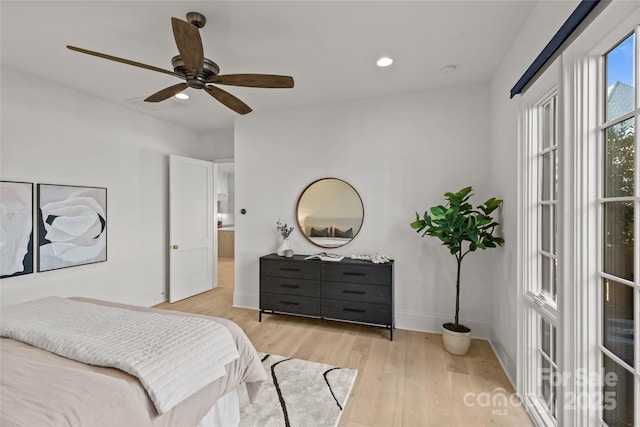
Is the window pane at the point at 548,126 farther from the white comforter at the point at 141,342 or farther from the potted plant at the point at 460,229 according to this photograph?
the white comforter at the point at 141,342

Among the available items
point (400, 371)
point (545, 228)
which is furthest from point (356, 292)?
point (545, 228)

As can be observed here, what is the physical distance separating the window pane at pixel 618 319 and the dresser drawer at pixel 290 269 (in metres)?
2.27

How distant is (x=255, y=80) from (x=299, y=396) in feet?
7.21

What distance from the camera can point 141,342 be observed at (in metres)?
1.38

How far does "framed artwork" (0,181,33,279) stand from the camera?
2508 millimetres

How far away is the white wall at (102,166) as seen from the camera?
2639mm

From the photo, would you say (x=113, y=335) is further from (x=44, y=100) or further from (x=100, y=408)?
(x=44, y=100)

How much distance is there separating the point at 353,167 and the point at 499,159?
58.0 inches

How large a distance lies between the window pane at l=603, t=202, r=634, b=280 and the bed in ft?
6.07

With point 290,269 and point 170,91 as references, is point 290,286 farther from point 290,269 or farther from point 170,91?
point 170,91

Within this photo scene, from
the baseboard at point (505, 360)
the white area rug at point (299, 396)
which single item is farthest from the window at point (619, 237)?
the white area rug at point (299, 396)

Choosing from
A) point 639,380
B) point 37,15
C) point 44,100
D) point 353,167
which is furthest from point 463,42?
point 44,100

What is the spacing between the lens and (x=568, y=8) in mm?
1399

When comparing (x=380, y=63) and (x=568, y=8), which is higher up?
(x=380, y=63)
